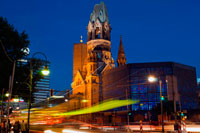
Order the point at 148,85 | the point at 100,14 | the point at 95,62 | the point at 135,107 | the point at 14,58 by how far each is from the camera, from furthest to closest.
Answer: the point at 100,14, the point at 95,62, the point at 148,85, the point at 135,107, the point at 14,58

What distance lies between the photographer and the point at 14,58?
2823 cm

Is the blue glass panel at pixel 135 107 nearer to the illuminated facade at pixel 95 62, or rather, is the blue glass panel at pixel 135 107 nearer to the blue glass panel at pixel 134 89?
the blue glass panel at pixel 134 89

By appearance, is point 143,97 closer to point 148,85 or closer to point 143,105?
point 143,105

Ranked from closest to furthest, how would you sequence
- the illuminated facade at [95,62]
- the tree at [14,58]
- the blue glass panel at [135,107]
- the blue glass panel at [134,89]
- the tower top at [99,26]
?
the tree at [14,58]
the blue glass panel at [135,107]
the blue glass panel at [134,89]
the illuminated facade at [95,62]
the tower top at [99,26]

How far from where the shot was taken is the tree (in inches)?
1036

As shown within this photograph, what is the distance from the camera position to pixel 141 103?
218ft

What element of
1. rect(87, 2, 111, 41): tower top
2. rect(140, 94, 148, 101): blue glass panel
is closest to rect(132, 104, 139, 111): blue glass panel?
rect(140, 94, 148, 101): blue glass panel

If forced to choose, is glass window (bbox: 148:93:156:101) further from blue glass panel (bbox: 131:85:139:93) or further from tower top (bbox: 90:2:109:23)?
tower top (bbox: 90:2:109:23)

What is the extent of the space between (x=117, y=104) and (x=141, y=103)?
7.35 metres

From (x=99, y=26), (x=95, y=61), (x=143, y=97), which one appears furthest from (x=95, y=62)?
(x=143, y=97)

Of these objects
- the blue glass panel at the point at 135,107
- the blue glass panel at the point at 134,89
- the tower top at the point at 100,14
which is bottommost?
the blue glass panel at the point at 135,107

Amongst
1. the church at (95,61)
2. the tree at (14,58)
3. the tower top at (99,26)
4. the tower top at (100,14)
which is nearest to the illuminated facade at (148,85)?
the church at (95,61)

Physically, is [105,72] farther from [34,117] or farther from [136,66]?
[34,117]

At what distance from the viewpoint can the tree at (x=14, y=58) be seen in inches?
1036
